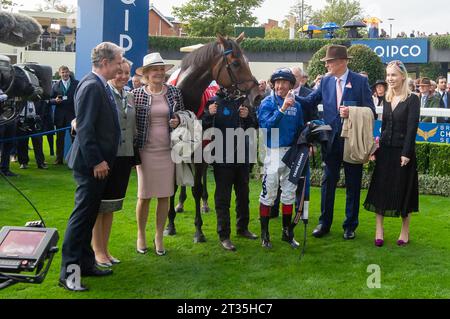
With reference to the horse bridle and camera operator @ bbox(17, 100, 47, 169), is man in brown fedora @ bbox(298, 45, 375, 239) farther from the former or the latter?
camera operator @ bbox(17, 100, 47, 169)

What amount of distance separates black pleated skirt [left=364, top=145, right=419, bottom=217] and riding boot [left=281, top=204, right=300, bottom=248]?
2.73 ft

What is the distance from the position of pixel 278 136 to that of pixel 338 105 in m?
0.77

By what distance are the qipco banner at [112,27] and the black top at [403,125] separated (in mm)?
5309

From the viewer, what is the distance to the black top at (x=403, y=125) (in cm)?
508

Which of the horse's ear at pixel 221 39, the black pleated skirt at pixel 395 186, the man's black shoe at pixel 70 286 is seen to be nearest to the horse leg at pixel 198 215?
the horse's ear at pixel 221 39

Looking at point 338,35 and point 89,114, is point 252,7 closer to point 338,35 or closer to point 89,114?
point 338,35

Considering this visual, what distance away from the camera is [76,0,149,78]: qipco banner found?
914cm

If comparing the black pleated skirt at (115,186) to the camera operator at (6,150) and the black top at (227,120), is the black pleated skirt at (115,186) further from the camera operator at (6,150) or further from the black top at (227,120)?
the camera operator at (6,150)

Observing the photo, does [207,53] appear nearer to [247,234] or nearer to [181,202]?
[247,234]

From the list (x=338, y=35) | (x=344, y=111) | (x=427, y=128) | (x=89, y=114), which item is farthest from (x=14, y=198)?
(x=338, y=35)

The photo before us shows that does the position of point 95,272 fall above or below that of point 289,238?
below

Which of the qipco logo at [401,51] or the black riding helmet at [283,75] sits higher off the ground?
the qipco logo at [401,51]

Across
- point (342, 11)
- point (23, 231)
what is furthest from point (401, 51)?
point (342, 11)

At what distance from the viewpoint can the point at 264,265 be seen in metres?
4.63
